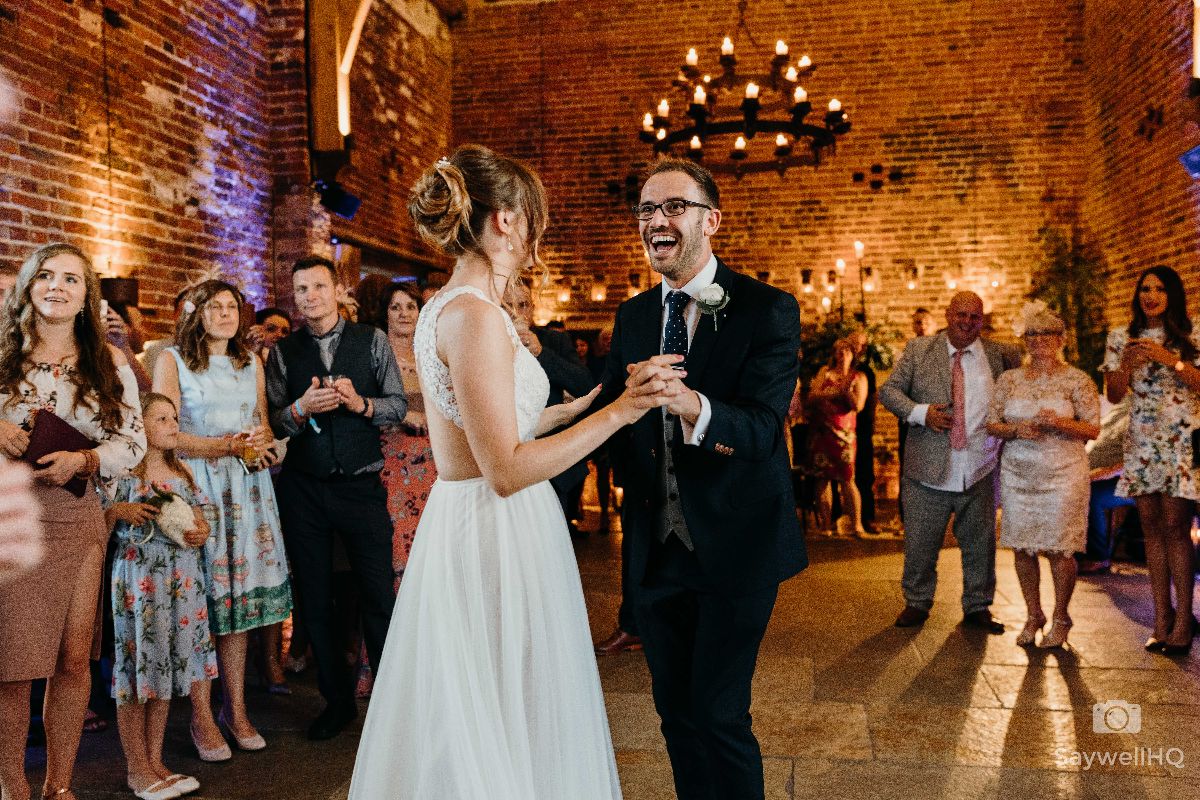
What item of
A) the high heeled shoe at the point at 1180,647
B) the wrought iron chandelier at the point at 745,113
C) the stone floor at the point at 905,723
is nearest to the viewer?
the stone floor at the point at 905,723

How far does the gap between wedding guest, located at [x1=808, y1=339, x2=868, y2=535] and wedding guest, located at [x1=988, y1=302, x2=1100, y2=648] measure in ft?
9.75

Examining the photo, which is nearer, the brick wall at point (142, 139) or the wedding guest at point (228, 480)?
the wedding guest at point (228, 480)

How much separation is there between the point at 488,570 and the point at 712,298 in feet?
2.41

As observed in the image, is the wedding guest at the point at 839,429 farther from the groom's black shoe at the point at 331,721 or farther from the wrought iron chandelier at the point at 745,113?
the groom's black shoe at the point at 331,721

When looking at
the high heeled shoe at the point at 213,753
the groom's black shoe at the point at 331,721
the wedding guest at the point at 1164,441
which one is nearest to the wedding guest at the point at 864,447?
the wedding guest at the point at 1164,441

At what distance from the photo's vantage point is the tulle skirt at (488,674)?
66.7 inches

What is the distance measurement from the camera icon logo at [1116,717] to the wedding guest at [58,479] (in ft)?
10.8

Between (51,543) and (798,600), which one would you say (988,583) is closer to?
(798,600)

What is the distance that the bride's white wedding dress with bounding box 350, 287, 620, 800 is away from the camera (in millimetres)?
1696

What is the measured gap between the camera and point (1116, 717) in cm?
321

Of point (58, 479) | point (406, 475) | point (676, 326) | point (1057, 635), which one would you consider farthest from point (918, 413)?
point (58, 479)

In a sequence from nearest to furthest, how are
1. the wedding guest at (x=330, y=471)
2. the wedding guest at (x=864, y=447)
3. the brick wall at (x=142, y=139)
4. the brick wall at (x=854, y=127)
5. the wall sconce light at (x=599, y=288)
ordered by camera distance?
the wedding guest at (x=330, y=471), the brick wall at (x=142, y=139), the wedding guest at (x=864, y=447), the brick wall at (x=854, y=127), the wall sconce light at (x=599, y=288)

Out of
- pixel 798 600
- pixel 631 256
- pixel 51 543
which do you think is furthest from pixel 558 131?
pixel 51 543

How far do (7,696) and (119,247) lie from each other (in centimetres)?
303
